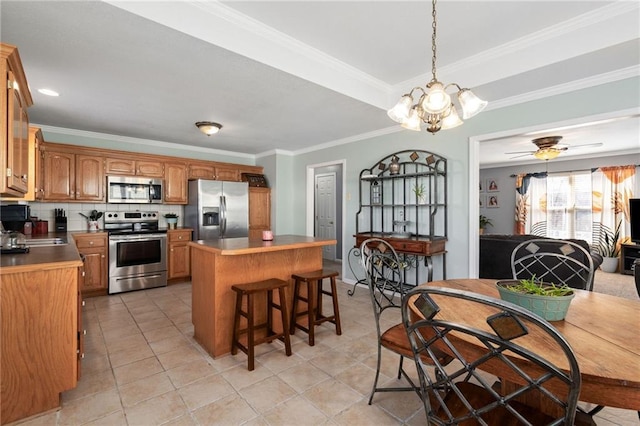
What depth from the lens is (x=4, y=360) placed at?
66.4 inches

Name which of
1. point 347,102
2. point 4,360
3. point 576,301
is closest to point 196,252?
point 4,360

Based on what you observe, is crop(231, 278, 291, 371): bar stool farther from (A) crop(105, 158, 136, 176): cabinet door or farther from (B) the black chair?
(A) crop(105, 158, 136, 176): cabinet door

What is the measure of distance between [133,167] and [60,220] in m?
1.21

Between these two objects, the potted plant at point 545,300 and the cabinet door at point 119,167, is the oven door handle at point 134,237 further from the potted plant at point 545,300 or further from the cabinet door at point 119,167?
the potted plant at point 545,300

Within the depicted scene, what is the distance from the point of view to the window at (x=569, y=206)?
269 inches

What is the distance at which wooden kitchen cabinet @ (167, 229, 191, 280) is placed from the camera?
491 cm

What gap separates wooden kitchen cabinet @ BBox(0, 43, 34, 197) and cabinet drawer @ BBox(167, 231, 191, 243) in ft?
9.37

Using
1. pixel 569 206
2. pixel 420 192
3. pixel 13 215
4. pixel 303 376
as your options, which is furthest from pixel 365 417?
pixel 569 206

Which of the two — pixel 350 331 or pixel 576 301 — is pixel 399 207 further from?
pixel 576 301

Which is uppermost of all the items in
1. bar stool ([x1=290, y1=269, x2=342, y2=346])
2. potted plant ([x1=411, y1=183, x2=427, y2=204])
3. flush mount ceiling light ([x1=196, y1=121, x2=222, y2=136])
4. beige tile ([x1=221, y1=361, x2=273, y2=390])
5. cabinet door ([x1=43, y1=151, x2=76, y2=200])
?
flush mount ceiling light ([x1=196, y1=121, x2=222, y2=136])

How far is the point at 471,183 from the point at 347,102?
1704 mm

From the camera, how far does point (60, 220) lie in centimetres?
438

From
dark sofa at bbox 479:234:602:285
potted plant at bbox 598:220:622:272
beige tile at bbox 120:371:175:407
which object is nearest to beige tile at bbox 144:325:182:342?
beige tile at bbox 120:371:175:407

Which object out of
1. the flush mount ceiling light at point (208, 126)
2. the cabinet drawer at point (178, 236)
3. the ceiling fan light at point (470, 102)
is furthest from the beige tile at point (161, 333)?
the ceiling fan light at point (470, 102)
